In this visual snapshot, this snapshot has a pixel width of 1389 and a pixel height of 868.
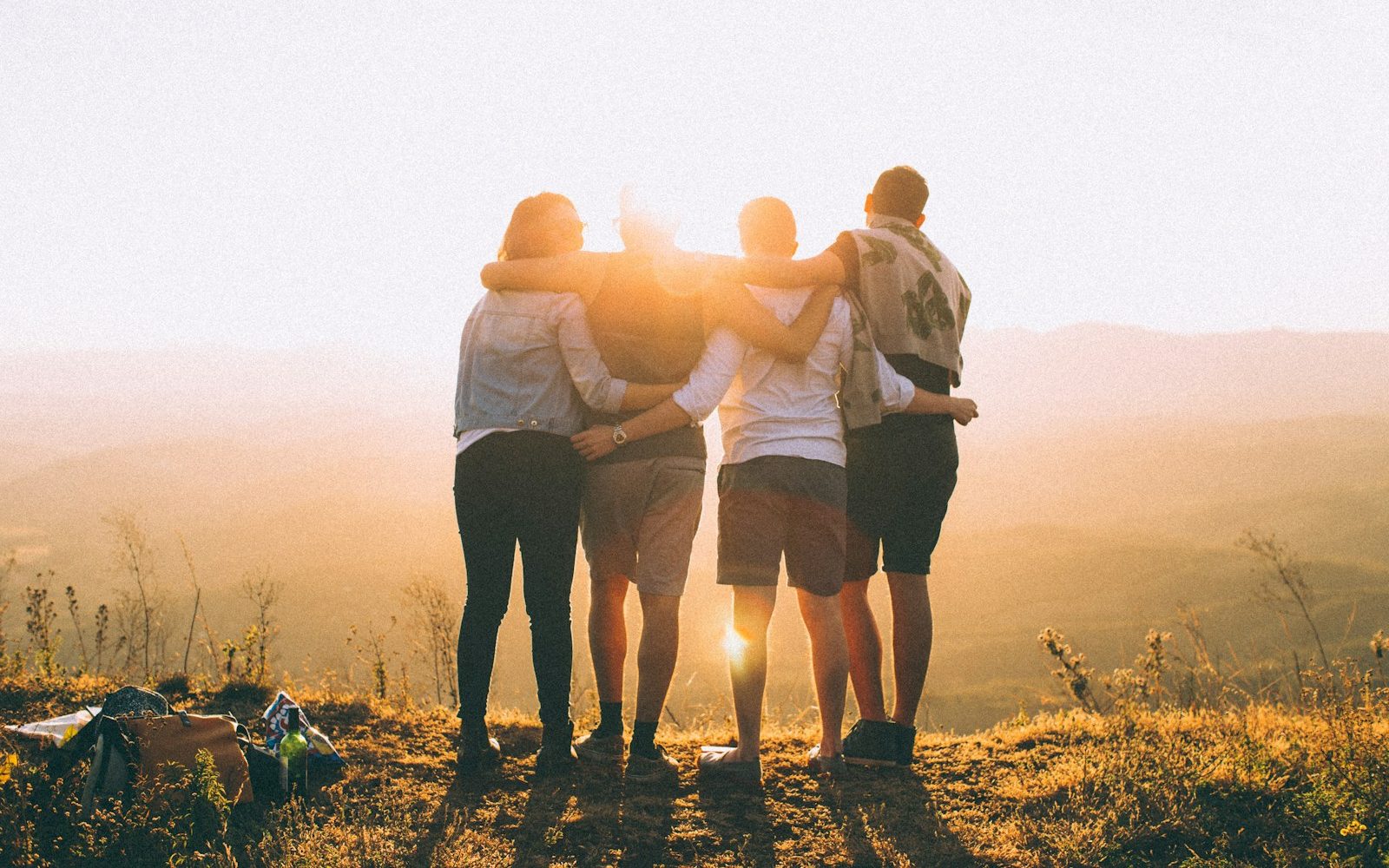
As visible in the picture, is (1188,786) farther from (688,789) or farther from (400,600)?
(400,600)

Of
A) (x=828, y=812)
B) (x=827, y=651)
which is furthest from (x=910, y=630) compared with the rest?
(x=828, y=812)

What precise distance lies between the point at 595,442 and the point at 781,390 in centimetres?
84

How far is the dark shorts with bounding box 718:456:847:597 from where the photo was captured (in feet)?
13.2

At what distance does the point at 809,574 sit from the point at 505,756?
1.69 metres

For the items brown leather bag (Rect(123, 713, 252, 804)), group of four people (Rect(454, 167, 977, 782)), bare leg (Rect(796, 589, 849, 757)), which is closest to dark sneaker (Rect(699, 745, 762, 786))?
group of four people (Rect(454, 167, 977, 782))

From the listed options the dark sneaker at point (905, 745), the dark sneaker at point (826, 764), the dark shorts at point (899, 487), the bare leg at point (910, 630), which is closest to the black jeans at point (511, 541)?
the dark sneaker at point (826, 764)

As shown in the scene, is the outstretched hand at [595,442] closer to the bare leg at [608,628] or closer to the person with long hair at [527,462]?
the person with long hair at [527,462]

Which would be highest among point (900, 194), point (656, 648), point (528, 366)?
point (900, 194)

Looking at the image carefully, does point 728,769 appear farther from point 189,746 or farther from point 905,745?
point 189,746

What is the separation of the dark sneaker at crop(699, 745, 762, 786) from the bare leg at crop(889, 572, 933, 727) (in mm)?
766

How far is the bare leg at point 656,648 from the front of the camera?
4137 mm

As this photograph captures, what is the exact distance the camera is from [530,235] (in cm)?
412

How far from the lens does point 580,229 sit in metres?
4.24

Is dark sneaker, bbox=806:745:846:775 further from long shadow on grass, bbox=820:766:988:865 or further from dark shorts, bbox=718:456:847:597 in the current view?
dark shorts, bbox=718:456:847:597
